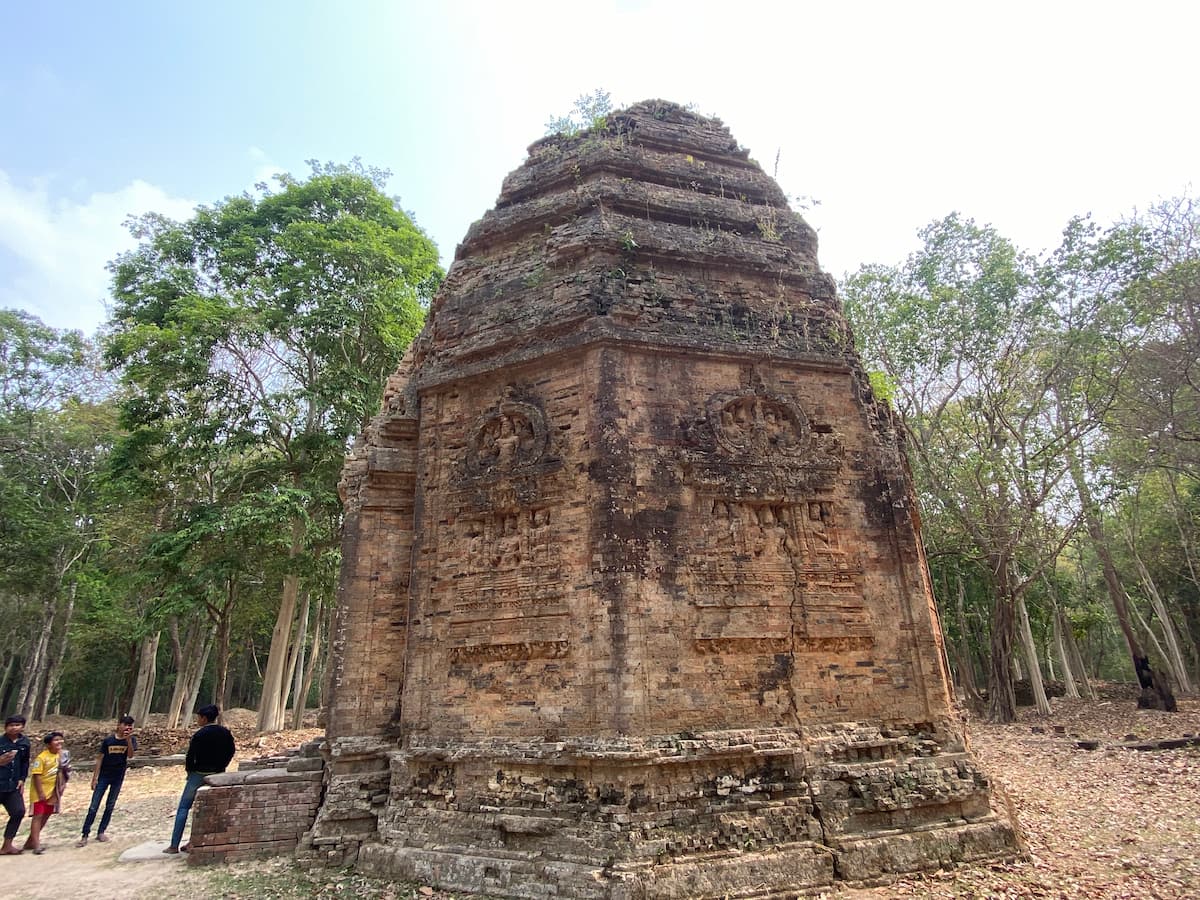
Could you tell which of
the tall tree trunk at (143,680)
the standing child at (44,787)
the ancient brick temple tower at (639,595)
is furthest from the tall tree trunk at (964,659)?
the tall tree trunk at (143,680)

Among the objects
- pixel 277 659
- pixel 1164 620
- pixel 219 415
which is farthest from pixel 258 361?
pixel 1164 620

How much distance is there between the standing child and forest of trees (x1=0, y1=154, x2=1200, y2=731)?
22.2 ft

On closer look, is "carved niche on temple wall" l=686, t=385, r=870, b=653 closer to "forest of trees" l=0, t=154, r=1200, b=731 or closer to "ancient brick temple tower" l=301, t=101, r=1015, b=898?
"ancient brick temple tower" l=301, t=101, r=1015, b=898

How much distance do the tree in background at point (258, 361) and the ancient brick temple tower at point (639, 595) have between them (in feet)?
27.6

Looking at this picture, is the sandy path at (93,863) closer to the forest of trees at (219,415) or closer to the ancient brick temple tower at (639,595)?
the ancient brick temple tower at (639,595)

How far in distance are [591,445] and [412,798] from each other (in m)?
4.03

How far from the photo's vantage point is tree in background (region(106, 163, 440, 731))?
15680mm

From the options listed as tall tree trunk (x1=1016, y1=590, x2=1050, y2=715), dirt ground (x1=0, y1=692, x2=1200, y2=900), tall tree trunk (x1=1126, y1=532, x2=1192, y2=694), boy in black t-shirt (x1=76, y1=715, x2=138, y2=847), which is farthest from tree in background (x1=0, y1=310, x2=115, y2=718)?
tall tree trunk (x1=1126, y1=532, x2=1192, y2=694)

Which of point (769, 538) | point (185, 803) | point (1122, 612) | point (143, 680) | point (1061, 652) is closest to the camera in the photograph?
point (769, 538)

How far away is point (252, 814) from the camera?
24.2 ft

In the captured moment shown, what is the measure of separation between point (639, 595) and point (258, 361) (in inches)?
567

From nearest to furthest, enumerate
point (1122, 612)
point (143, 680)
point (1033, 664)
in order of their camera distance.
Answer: point (1122, 612), point (1033, 664), point (143, 680)

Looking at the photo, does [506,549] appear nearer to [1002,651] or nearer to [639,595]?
[639,595]

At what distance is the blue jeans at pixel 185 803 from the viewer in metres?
7.65
